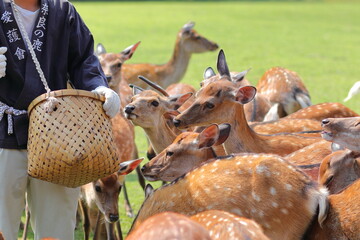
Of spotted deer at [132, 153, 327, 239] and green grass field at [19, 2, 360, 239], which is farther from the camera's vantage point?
green grass field at [19, 2, 360, 239]

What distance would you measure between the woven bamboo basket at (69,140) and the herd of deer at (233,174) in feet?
1.47

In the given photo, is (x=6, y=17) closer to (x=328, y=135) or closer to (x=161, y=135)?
(x=328, y=135)

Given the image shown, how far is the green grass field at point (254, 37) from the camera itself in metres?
13.5

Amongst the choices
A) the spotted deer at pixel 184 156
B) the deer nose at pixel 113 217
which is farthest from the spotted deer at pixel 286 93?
the spotted deer at pixel 184 156

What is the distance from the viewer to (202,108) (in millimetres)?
5645

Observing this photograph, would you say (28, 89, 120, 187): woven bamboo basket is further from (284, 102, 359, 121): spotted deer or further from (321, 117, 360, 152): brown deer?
(284, 102, 359, 121): spotted deer

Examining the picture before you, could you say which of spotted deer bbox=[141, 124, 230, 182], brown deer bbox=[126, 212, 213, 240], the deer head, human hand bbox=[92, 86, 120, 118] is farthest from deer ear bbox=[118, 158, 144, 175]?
the deer head

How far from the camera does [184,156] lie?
502 centimetres

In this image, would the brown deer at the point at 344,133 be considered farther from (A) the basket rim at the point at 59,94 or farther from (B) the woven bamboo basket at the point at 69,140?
(A) the basket rim at the point at 59,94

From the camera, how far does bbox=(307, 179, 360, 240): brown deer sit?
4.16 meters

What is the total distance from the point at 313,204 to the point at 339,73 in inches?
402

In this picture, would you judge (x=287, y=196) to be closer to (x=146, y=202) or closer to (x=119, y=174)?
(x=146, y=202)

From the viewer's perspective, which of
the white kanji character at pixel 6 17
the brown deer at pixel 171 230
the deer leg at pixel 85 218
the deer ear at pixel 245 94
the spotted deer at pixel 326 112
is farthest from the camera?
the spotted deer at pixel 326 112

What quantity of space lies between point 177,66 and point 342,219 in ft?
26.0
